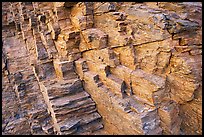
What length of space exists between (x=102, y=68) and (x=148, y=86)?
102 inches

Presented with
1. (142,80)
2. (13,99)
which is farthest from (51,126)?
(142,80)

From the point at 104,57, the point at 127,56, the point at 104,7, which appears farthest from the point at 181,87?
the point at 104,7

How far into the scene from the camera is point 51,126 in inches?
505

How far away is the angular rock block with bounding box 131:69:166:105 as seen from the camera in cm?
943

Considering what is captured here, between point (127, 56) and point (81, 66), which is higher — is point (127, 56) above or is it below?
above

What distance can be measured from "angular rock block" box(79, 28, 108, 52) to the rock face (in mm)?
50

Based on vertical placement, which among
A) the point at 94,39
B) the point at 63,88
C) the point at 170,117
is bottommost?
the point at 170,117

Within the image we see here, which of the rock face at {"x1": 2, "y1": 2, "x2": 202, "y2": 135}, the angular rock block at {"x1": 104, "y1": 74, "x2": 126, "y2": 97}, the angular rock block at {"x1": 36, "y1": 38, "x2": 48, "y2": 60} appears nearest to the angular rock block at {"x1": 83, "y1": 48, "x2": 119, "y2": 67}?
the rock face at {"x1": 2, "y1": 2, "x2": 202, "y2": 135}

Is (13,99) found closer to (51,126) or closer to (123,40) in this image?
(51,126)

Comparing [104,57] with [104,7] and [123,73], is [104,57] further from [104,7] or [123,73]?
[104,7]

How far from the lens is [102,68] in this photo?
437 inches

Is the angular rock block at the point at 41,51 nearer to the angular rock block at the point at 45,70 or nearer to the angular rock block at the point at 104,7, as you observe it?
the angular rock block at the point at 45,70

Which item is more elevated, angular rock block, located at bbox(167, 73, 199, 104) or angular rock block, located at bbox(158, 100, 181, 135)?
angular rock block, located at bbox(167, 73, 199, 104)

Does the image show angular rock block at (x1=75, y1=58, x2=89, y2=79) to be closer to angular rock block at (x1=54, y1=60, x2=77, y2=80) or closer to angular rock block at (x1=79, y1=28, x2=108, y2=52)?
angular rock block at (x1=54, y1=60, x2=77, y2=80)
